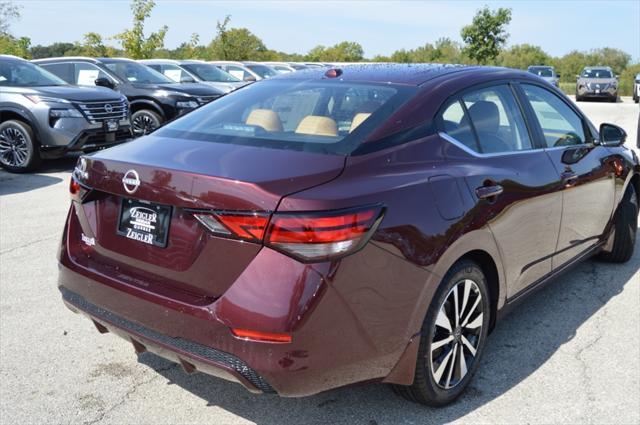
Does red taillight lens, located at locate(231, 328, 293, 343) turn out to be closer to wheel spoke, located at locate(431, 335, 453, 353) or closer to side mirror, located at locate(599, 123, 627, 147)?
wheel spoke, located at locate(431, 335, 453, 353)

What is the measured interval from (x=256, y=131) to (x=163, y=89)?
29.5 ft

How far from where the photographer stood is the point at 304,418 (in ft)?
9.55

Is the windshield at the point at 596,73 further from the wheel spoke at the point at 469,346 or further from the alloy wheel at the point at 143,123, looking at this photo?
the wheel spoke at the point at 469,346

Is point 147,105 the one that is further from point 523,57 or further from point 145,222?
point 523,57

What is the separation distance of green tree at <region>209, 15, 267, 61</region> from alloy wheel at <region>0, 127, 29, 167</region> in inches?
1048

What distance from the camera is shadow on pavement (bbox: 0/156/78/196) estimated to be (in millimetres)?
8141

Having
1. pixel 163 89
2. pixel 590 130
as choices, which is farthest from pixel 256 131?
pixel 163 89

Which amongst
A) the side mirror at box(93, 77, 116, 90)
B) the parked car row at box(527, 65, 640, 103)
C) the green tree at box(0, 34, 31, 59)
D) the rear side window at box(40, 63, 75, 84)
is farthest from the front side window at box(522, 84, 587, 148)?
the parked car row at box(527, 65, 640, 103)

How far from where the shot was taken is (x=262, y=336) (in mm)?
2312

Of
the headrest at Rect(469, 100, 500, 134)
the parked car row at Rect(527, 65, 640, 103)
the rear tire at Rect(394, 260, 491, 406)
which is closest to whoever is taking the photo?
the rear tire at Rect(394, 260, 491, 406)

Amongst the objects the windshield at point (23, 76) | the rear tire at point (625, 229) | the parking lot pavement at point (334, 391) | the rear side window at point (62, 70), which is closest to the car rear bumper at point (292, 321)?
the parking lot pavement at point (334, 391)

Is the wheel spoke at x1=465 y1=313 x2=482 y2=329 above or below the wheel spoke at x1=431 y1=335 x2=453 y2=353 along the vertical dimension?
above

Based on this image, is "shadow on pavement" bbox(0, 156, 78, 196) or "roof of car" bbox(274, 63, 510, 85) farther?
"shadow on pavement" bbox(0, 156, 78, 196)

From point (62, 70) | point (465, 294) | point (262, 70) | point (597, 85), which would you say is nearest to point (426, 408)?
point (465, 294)
